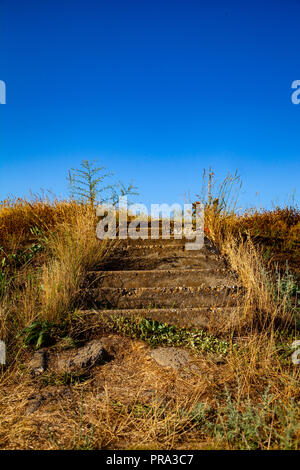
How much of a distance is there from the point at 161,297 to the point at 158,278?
0.47 meters

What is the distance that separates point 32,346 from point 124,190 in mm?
4375

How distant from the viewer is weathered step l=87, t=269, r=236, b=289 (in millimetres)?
4938

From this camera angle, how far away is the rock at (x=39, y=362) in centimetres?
334

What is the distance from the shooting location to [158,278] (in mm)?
5016

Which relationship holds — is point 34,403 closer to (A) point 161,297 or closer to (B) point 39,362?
(B) point 39,362

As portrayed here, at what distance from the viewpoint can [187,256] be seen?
561cm

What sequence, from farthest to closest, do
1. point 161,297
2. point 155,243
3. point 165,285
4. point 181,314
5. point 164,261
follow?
point 155,243 < point 164,261 < point 165,285 < point 161,297 < point 181,314

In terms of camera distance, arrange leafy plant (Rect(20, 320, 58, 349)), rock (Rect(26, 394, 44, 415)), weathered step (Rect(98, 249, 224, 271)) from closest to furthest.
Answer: rock (Rect(26, 394, 44, 415)) → leafy plant (Rect(20, 320, 58, 349)) → weathered step (Rect(98, 249, 224, 271))

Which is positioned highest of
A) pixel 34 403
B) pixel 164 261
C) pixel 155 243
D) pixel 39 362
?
pixel 155 243

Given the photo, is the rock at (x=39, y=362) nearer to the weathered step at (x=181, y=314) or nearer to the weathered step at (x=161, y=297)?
the weathered step at (x=181, y=314)

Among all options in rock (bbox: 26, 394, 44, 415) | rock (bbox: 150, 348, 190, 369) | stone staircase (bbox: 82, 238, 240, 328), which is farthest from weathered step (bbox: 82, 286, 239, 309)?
rock (bbox: 26, 394, 44, 415)

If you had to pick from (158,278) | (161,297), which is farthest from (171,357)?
(158,278)

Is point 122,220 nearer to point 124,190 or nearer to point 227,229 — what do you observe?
point 124,190

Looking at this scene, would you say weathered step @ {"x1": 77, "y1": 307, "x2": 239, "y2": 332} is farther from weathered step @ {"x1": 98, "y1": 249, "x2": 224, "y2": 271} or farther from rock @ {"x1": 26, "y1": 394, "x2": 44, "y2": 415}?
rock @ {"x1": 26, "y1": 394, "x2": 44, "y2": 415}
